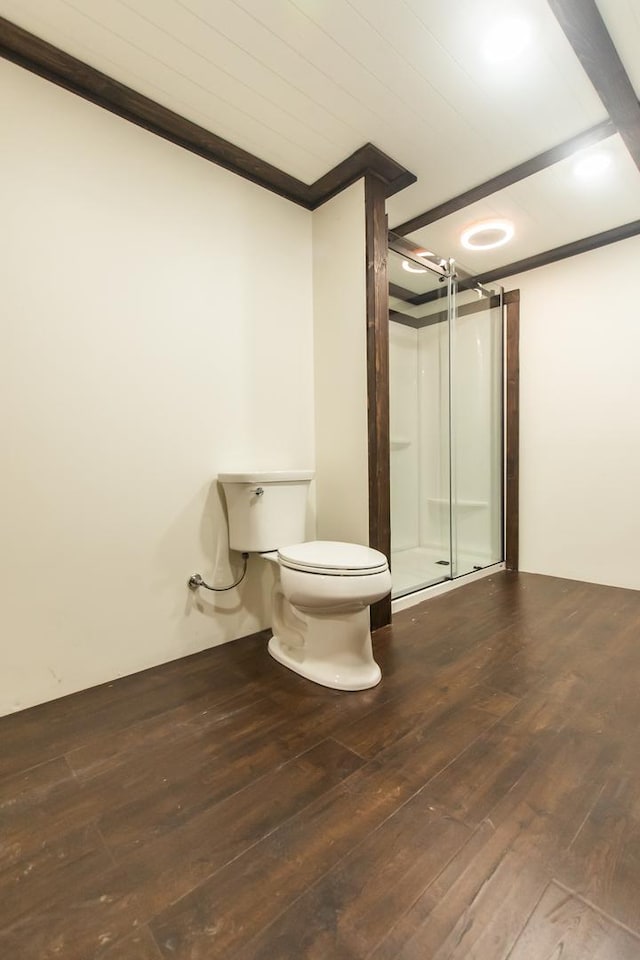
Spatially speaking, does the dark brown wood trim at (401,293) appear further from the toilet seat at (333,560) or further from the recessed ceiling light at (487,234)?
the toilet seat at (333,560)

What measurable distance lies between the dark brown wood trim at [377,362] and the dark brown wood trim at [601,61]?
81cm

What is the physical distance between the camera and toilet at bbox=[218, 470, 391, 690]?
1443 mm

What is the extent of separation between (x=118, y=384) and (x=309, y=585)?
1008mm

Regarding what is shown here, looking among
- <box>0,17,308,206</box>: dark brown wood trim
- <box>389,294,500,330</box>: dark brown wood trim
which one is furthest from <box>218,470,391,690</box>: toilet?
<box>389,294,500,330</box>: dark brown wood trim

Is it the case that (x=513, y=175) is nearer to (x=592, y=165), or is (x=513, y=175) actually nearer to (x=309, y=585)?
(x=592, y=165)

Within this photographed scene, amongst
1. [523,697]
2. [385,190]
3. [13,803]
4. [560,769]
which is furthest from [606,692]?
[385,190]

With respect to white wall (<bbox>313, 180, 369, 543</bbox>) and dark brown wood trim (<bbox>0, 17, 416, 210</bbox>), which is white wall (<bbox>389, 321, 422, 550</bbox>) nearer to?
white wall (<bbox>313, 180, 369, 543</bbox>)

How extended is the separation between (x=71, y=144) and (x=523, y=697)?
2.41m

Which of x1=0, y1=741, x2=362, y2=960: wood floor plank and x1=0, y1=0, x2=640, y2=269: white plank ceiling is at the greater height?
x1=0, y1=0, x2=640, y2=269: white plank ceiling

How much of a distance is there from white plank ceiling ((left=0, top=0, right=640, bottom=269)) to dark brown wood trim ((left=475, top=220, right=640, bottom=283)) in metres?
0.46

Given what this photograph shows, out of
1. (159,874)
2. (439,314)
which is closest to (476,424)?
(439,314)

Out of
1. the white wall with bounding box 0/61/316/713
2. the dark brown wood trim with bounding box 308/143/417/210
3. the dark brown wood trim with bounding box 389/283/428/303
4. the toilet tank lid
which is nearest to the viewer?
the white wall with bounding box 0/61/316/713

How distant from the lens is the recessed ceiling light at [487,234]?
245cm

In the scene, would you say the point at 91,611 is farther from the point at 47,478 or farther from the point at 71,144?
the point at 71,144
